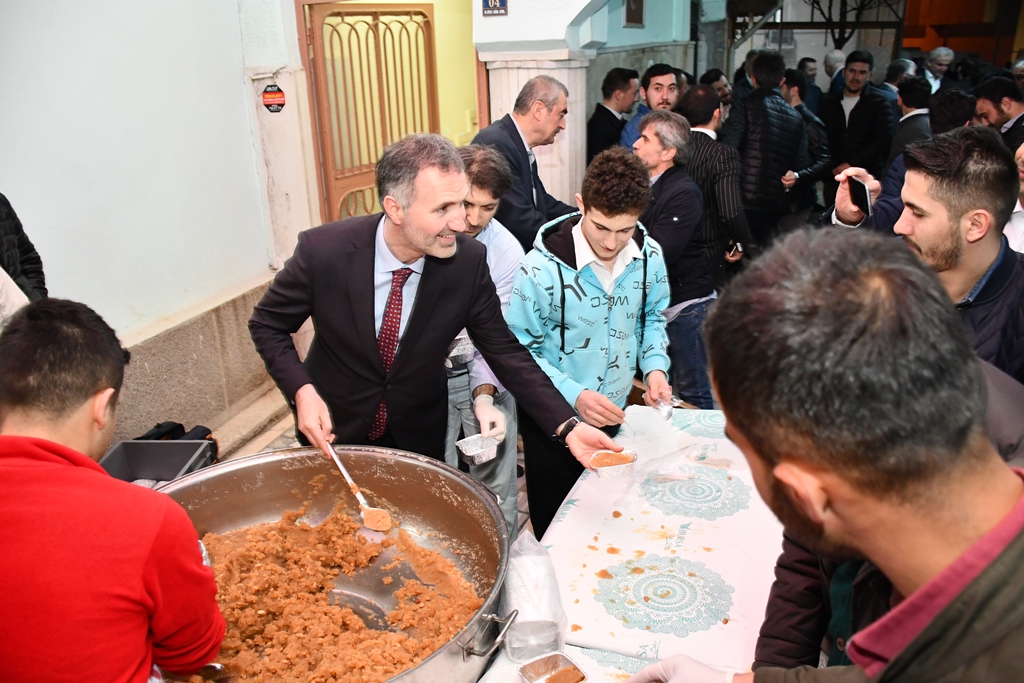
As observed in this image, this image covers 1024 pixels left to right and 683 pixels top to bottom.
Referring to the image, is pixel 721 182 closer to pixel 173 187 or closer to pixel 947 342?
pixel 173 187

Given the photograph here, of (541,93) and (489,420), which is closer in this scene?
(489,420)

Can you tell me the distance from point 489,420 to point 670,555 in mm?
844

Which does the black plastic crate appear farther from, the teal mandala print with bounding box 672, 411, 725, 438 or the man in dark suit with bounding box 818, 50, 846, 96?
the man in dark suit with bounding box 818, 50, 846, 96

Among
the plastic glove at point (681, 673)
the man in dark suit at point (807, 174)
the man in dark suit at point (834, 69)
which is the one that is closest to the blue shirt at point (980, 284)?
the plastic glove at point (681, 673)

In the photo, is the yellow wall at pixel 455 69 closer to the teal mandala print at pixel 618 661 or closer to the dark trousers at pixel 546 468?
the dark trousers at pixel 546 468

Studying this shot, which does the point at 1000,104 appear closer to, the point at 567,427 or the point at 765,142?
the point at 765,142

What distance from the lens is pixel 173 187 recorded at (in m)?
4.34

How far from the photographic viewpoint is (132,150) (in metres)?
4.02

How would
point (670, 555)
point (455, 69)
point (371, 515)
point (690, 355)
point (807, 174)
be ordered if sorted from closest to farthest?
point (670, 555), point (371, 515), point (690, 355), point (807, 174), point (455, 69)

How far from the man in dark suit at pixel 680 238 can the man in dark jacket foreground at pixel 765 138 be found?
4.70ft

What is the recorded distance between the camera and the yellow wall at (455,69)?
6.77 metres

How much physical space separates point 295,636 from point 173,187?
325cm

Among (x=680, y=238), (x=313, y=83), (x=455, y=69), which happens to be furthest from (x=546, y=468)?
(x=455, y=69)

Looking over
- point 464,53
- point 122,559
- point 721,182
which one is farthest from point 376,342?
point 464,53
